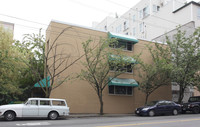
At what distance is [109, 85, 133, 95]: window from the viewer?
865 inches

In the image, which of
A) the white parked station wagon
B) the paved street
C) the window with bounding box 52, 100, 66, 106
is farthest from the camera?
the window with bounding box 52, 100, 66, 106

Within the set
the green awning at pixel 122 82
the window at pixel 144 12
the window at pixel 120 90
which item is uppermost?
the window at pixel 144 12

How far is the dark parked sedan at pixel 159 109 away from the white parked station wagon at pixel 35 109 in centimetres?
694

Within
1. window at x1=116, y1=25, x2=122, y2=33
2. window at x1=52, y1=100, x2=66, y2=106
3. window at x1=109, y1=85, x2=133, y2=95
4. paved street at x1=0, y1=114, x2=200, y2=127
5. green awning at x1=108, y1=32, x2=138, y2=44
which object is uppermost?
window at x1=116, y1=25, x2=122, y2=33

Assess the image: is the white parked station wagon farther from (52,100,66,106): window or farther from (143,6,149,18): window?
(143,6,149,18): window

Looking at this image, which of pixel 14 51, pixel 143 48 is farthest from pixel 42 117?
pixel 143 48

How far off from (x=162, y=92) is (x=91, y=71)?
36.8 ft

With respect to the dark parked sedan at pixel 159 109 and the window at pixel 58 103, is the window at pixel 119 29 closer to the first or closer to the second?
the dark parked sedan at pixel 159 109

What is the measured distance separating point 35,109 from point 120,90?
10.6m

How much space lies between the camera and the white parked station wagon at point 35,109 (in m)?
13.2

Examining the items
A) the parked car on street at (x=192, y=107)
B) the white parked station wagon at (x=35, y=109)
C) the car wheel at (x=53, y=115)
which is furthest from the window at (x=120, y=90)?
the car wheel at (x=53, y=115)

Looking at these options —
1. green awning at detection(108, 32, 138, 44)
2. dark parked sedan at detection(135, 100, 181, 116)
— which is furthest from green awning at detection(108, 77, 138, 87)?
green awning at detection(108, 32, 138, 44)

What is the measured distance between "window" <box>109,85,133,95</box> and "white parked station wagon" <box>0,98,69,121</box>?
753 centimetres

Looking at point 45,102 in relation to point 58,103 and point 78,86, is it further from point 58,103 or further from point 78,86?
point 78,86
